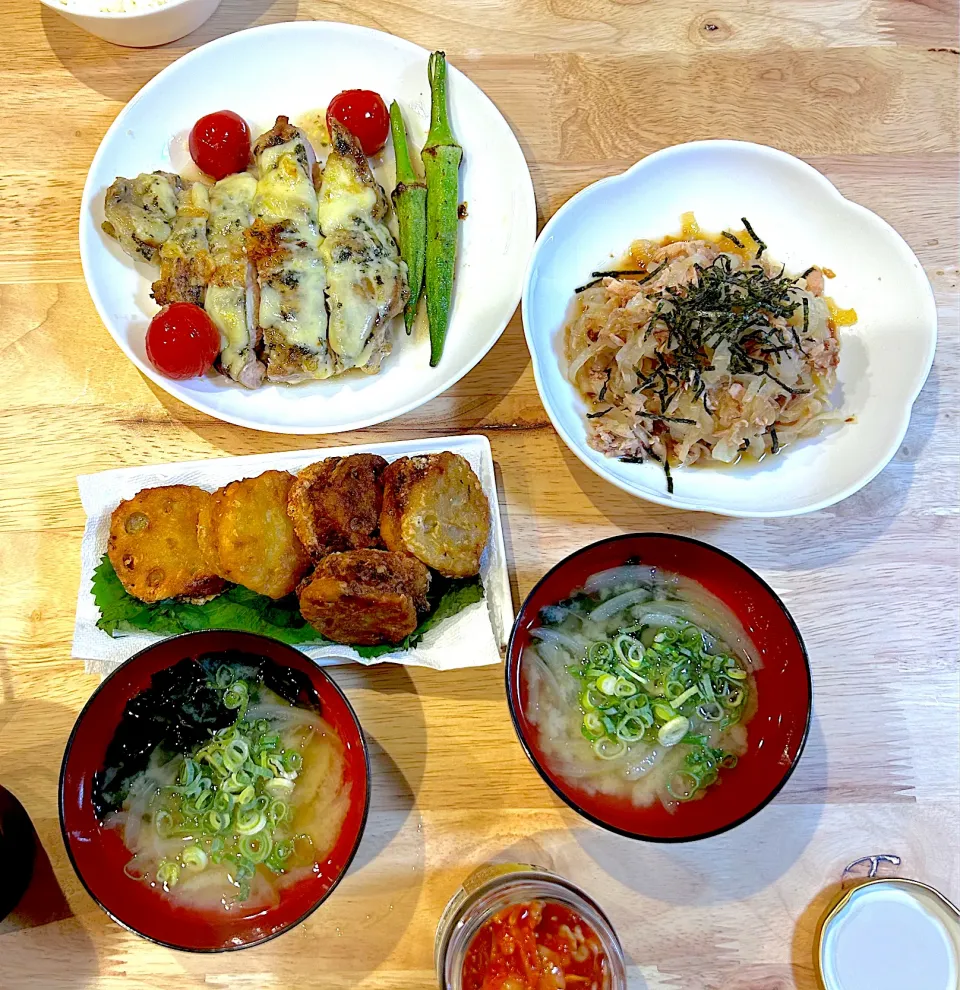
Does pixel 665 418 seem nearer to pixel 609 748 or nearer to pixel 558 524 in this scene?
pixel 558 524

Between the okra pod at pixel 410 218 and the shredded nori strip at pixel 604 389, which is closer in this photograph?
the shredded nori strip at pixel 604 389

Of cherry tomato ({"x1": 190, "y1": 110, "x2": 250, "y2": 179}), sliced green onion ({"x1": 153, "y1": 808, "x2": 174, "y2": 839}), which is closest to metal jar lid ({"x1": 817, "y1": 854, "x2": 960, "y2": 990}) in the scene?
sliced green onion ({"x1": 153, "y1": 808, "x2": 174, "y2": 839})

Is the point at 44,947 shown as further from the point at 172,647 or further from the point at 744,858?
the point at 744,858

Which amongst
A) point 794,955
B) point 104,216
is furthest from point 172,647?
point 794,955

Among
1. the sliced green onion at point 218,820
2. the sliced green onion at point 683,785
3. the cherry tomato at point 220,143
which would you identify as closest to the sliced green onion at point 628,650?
the sliced green onion at point 683,785

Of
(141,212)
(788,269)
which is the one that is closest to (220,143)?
(141,212)

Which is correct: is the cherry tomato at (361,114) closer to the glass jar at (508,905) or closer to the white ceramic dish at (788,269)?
the white ceramic dish at (788,269)

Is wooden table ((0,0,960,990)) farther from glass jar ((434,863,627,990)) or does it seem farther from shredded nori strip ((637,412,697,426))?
shredded nori strip ((637,412,697,426))
